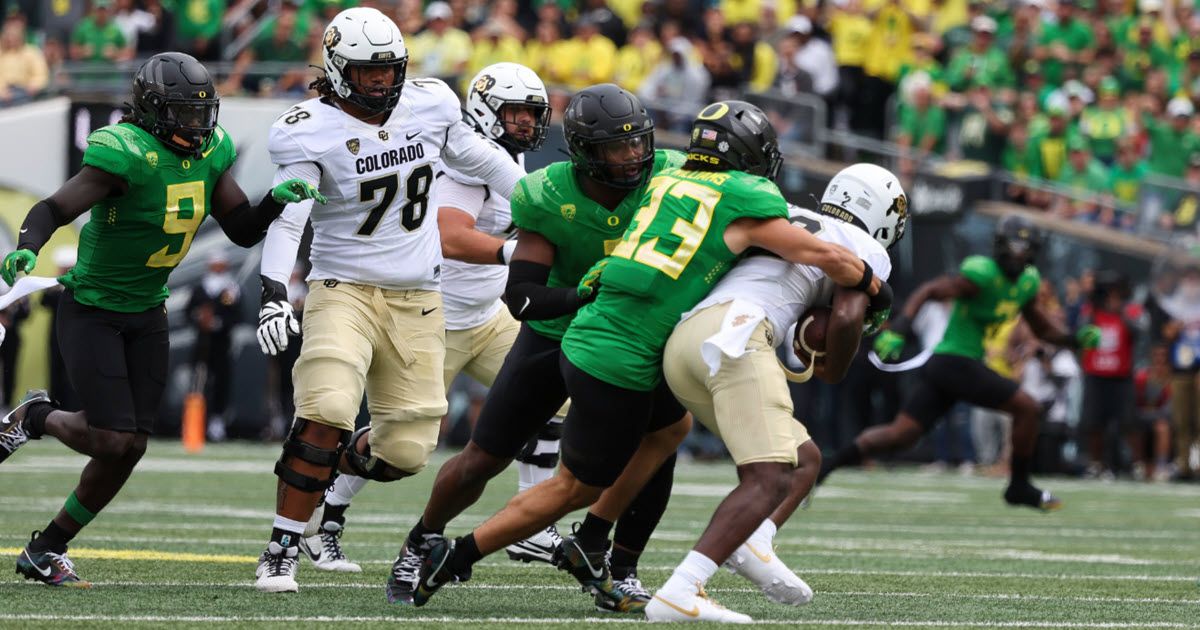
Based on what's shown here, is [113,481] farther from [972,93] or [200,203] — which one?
[972,93]

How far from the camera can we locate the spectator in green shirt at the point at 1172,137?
51.6 feet

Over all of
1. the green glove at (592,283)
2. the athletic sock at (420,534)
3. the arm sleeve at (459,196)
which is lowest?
the athletic sock at (420,534)

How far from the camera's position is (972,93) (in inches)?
641

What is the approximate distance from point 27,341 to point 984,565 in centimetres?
1170

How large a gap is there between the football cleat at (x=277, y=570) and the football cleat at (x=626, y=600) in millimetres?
987

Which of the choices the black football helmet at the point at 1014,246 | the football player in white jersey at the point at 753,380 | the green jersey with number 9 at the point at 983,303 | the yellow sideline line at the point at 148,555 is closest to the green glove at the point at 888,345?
the green jersey with number 9 at the point at 983,303

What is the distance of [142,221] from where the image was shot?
20.3ft

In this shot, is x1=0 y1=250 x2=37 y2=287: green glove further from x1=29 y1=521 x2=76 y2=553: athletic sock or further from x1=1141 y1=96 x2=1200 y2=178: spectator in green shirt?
x1=1141 y1=96 x2=1200 y2=178: spectator in green shirt

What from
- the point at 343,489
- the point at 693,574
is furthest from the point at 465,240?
the point at 693,574

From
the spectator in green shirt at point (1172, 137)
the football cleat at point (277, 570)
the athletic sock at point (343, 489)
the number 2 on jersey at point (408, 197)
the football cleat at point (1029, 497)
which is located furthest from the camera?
the spectator in green shirt at point (1172, 137)

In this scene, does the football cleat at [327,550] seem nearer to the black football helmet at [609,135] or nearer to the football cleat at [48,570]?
the football cleat at [48,570]

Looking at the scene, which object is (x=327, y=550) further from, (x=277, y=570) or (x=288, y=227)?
(x=288, y=227)

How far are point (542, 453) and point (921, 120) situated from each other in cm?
977

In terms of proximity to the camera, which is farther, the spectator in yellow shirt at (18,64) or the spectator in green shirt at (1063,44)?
the spectator in yellow shirt at (18,64)
